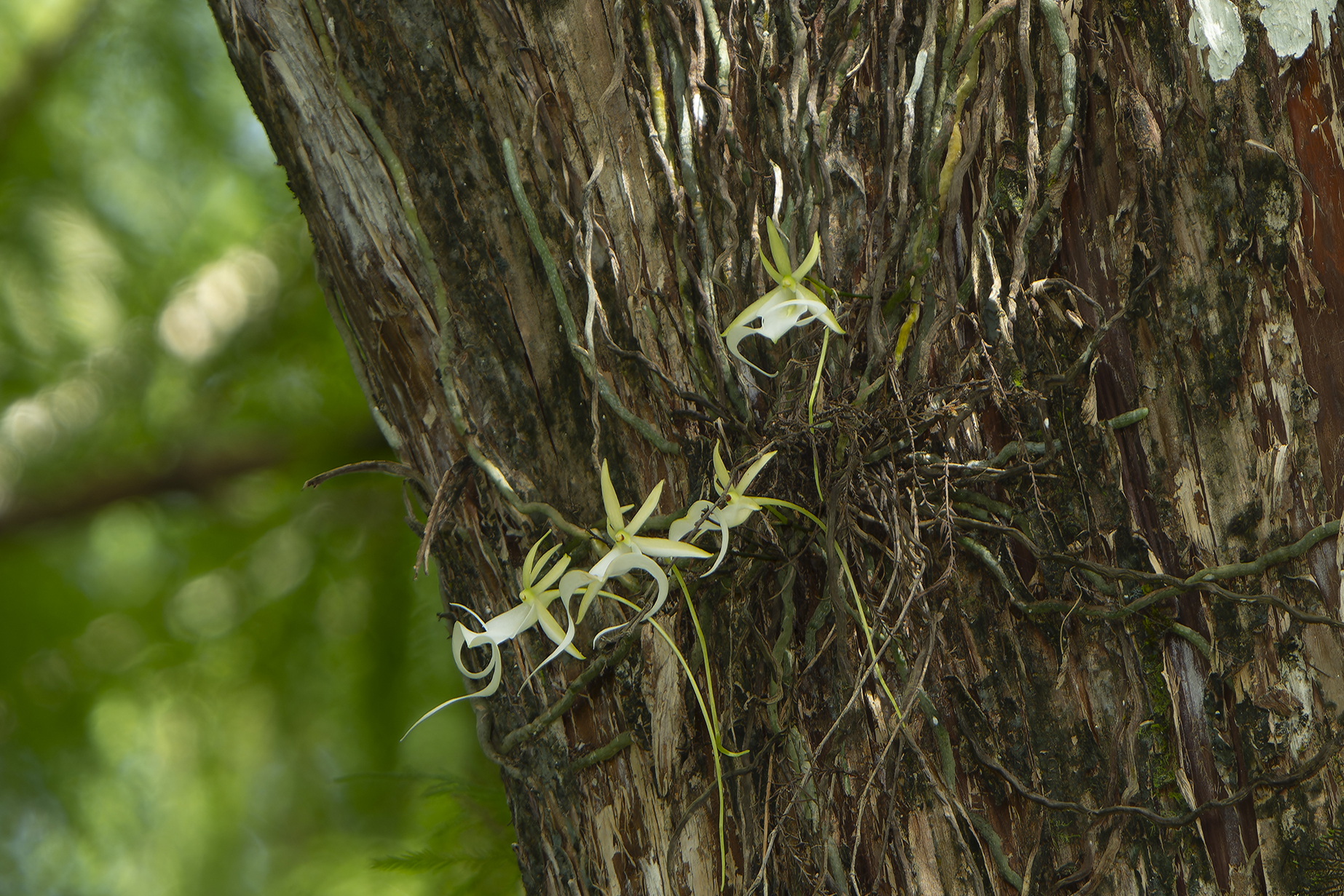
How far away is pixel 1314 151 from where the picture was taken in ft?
2.37

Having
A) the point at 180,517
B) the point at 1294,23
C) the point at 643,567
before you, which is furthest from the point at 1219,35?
the point at 180,517

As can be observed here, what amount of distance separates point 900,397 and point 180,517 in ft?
5.82

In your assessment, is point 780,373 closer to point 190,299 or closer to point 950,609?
point 950,609

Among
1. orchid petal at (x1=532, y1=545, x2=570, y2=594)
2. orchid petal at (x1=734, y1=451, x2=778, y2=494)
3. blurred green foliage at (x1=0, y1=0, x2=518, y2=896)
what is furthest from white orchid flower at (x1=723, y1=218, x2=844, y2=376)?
blurred green foliage at (x1=0, y1=0, x2=518, y2=896)

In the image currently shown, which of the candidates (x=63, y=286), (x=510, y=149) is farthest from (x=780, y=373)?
(x=63, y=286)

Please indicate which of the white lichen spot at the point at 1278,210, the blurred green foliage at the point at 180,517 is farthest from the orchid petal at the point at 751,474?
the blurred green foliage at the point at 180,517

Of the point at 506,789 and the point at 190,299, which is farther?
the point at 190,299

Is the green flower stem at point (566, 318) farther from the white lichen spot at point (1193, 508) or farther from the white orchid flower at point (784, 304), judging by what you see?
the white lichen spot at point (1193, 508)

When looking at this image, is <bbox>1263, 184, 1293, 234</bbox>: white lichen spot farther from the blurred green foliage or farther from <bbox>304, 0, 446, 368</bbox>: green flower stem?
the blurred green foliage

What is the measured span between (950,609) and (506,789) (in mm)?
509

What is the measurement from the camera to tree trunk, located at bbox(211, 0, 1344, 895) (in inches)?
28.9

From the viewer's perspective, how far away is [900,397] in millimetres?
755

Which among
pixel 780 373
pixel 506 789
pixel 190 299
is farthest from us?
pixel 190 299

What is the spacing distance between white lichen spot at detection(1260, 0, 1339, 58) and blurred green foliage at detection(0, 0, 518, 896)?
1474 millimetres
